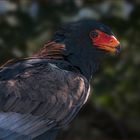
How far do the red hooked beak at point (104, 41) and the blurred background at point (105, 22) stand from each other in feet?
11.2

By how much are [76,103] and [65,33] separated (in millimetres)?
608

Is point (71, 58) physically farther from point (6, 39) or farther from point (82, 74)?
point (6, 39)

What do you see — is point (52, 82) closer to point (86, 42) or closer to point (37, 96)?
point (37, 96)

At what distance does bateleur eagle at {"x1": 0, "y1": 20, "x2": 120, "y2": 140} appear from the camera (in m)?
5.58

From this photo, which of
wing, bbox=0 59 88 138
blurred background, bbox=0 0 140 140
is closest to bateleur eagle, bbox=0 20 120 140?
wing, bbox=0 59 88 138

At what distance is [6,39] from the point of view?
381 inches

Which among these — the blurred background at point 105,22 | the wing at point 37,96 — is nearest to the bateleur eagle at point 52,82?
the wing at point 37,96

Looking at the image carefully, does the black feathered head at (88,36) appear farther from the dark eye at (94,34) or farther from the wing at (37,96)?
the wing at (37,96)

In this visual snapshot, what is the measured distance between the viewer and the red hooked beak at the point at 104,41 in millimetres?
6168

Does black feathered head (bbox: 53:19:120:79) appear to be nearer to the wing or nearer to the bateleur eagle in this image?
the bateleur eagle

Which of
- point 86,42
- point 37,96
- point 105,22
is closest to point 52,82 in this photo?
point 37,96

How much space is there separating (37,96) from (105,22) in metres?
4.52

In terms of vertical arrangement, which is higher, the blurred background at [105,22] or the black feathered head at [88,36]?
the black feathered head at [88,36]

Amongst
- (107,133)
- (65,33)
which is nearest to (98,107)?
(107,133)
